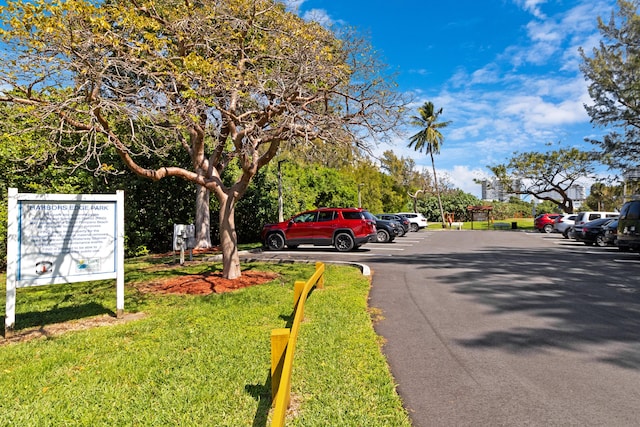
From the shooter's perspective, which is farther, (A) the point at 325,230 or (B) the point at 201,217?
(A) the point at 325,230

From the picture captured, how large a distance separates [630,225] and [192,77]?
1548cm

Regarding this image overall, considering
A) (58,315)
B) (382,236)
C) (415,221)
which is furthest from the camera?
(415,221)

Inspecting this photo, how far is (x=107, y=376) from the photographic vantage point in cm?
404

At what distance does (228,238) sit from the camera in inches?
352

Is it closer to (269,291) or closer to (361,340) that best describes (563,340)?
(361,340)

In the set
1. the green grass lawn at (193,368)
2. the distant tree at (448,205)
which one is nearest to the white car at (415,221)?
the distant tree at (448,205)

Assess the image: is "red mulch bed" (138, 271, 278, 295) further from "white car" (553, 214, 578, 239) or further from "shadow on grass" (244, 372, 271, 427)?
"white car" (553, 214, 578, 239)

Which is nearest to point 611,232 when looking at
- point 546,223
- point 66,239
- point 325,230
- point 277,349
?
point 325,230

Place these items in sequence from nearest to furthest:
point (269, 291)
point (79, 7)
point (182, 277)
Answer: point (79, 7), point (269, 291), point (182, 277)

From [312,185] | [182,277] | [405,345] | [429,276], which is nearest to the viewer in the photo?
[405,345]

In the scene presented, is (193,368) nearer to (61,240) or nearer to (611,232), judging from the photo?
(61,240)

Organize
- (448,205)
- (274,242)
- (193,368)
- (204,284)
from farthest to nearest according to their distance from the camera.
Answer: (448,205) < (274,242) < (204,284) < (193,368)

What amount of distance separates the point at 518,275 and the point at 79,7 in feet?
36.4

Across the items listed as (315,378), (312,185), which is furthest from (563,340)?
(312,185)
